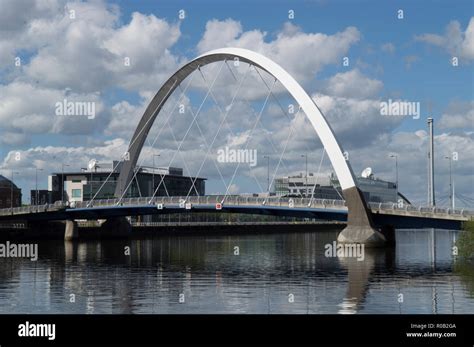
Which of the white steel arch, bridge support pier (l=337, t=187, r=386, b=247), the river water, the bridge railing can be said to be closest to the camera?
the river water

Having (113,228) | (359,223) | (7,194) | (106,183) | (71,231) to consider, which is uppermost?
(106,183)

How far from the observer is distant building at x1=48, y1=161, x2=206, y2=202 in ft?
459

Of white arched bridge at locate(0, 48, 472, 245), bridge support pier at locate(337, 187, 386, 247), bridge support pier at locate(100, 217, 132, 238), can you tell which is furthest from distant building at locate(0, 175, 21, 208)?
bridge support pier at locate(337, 187, 386, 247)

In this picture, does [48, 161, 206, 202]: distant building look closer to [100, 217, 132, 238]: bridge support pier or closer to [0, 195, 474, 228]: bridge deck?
[100, 217, 132, 238]: bridge support pier

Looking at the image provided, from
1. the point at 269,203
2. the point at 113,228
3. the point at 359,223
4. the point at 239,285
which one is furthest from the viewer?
the point at 113,228

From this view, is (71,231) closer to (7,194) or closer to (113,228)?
(113,228)

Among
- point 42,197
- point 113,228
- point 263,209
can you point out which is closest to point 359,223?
point 263,209

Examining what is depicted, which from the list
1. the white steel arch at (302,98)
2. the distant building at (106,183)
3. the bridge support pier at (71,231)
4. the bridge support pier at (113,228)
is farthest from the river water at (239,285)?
the distant building at (106,183)

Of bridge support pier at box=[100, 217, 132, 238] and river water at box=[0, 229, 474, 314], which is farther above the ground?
bridge support pier at box=[100, 217, 132, 238]

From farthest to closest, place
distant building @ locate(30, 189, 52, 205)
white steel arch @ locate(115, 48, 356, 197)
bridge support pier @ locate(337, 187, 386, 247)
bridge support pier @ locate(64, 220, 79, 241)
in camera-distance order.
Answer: distant building @ locate(30, 189, 52, 205) < bridge support pier @ locate(64, 220, 79, 241) < white steel arch @ locate(115, 48, 356, 197) < bridge support pier @ locate(337, 187, 386, 247)

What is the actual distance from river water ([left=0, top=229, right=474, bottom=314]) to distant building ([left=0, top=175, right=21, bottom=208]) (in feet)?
230

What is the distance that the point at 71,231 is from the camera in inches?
3937

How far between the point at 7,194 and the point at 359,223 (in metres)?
82.6
